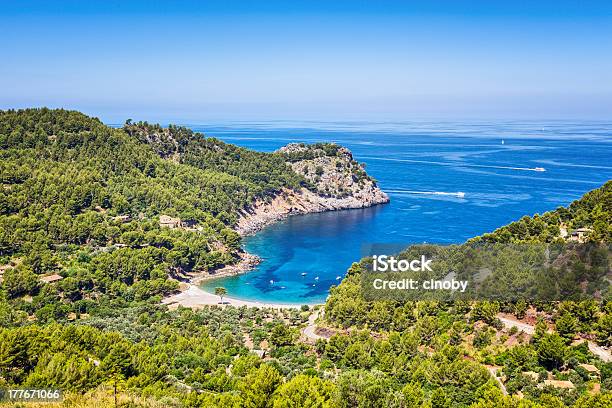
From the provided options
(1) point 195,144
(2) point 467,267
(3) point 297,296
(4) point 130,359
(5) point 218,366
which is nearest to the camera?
(4) point 130,359

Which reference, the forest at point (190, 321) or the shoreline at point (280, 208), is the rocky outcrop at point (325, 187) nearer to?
the shoreline at point (280, 208)

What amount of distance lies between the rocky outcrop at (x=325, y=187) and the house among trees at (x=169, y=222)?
2466cm

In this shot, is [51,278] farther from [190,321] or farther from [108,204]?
[108,204]

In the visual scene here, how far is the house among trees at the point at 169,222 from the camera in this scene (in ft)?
239

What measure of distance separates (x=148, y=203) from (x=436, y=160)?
110 meters

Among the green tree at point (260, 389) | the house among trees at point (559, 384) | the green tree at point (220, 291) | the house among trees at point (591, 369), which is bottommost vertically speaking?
the green tree at point (220, 291)

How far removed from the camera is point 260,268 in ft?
229

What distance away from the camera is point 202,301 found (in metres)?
55.6

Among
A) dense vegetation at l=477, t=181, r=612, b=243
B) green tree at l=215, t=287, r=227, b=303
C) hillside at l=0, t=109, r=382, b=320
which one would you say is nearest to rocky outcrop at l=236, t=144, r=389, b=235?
hillside at l=0, t=109, r=382, b=320

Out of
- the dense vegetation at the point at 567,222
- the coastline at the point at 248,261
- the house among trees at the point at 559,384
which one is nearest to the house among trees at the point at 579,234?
the dense vegetation at the point at 567,222

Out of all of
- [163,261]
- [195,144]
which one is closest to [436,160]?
[195,144]

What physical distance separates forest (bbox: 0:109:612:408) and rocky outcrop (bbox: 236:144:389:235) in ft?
52.2

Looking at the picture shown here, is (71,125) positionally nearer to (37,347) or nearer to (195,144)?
(195,144)

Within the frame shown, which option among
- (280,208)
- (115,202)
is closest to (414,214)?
(280,208)
